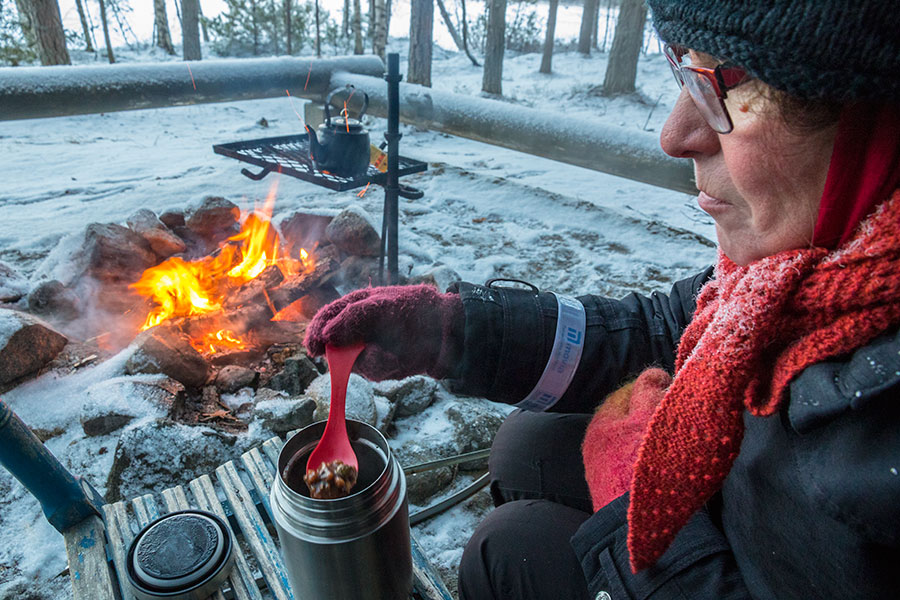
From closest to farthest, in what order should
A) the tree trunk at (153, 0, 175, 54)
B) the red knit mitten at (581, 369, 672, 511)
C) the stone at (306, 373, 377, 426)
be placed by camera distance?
the red knit mitten at (581, 369, 672, 511)
the stone at (306, 373, 377, 426)
the tree trunk at (153, 0, 175, 54)

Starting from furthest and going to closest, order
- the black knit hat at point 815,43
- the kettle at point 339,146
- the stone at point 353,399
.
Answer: the kettle at point 339,146
the stone at point 353,399
the black knit hat at point 815,43

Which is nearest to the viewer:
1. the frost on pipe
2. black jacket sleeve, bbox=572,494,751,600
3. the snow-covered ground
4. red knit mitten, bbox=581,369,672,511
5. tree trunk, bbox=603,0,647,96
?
black jacket sleeve, bbox=572,494,751,600

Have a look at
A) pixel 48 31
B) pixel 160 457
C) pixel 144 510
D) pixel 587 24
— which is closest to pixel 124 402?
pixel 160 457

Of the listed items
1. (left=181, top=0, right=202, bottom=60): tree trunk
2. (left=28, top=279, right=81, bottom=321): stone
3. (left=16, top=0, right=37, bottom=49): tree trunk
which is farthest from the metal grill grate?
(left=181, top=0, right=202, bottom=60): tree trunk

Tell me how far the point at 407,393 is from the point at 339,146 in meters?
1.44

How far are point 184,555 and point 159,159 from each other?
527cm

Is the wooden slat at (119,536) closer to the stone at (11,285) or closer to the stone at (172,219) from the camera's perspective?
the stone at (11,285)

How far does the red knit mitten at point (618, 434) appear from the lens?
1362mm

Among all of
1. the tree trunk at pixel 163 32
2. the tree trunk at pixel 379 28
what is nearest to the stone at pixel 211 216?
the tree trunk at pixel 379 28

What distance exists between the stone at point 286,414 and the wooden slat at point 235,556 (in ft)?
1.34

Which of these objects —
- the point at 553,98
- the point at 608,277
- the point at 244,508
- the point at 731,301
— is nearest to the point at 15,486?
the point at 244,508

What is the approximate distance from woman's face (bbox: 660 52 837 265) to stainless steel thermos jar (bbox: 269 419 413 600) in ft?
2.96

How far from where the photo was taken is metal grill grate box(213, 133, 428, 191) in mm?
2994

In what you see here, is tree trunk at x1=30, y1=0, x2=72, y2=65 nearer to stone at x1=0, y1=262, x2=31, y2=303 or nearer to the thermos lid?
stone at x1=0, y1=262, x2=31, y2=303
